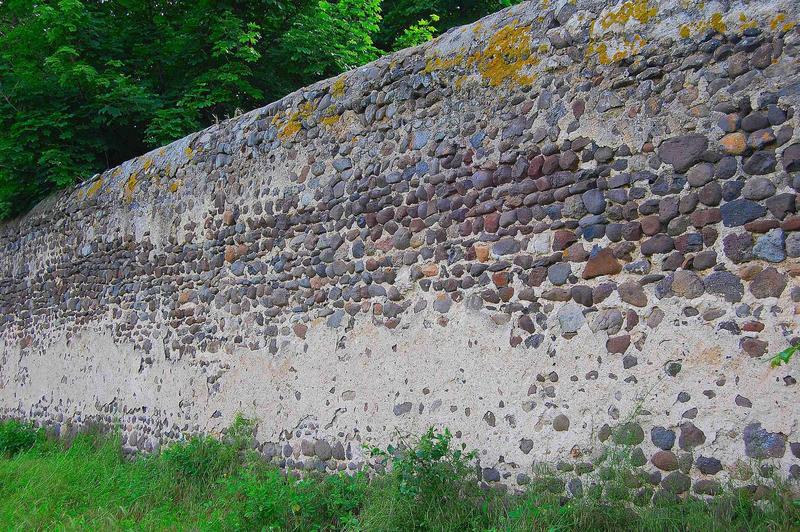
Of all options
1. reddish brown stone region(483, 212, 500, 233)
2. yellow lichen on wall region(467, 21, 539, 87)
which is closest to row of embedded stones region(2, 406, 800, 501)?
reddish brown stone region(483, 212, 500, 233)

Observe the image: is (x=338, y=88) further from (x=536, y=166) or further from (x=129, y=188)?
(x=129, y=188)

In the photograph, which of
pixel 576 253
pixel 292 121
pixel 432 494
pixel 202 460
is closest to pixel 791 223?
pixel 576 253

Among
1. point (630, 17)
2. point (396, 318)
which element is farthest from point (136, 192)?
point (630, 17)

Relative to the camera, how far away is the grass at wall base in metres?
3.67

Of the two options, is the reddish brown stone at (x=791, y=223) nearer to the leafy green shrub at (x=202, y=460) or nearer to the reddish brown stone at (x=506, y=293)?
the reddish brown stone at (x=506, y=293)

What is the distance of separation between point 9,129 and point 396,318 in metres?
8.21

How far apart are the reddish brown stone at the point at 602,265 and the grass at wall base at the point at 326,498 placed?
1024 millimetres

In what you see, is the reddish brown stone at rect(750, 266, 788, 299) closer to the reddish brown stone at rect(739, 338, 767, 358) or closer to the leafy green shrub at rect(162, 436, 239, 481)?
the reddish brown stone at rect(739, 338, 767, 358)

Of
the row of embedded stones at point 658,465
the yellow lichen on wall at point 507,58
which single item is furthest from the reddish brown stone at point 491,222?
the row of embedded stones at point 658,465

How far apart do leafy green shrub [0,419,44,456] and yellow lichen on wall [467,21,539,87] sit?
715 cm

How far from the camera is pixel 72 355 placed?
8.86 m

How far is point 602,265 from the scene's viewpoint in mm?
4184

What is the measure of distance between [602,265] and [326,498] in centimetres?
250

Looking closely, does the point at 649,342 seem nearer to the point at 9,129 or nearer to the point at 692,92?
the point at 692,92
